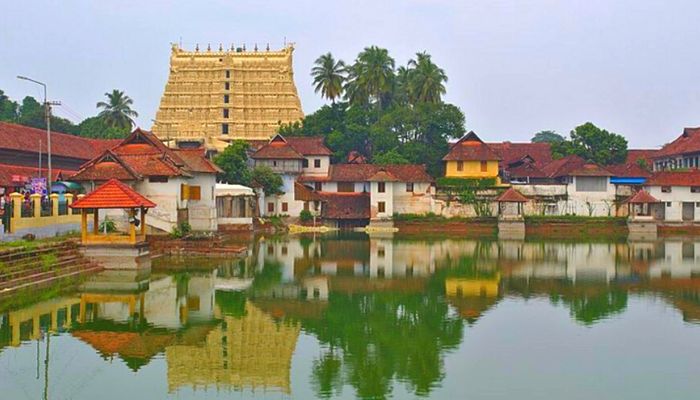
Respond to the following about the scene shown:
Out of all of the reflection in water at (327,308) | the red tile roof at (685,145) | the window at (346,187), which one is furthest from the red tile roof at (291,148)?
the red tile roof at (685,145)

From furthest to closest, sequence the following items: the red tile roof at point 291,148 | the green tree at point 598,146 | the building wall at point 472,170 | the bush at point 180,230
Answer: the green tree at point 598,146
the building wall at point 472,170
the red tile roof at point 291,148
the bush at point 180,230

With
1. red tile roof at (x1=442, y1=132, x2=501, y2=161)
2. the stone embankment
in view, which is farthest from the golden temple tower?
the stone embankment

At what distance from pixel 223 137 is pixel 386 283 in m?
44.7

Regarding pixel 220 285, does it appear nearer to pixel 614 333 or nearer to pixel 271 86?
pixel 614 333

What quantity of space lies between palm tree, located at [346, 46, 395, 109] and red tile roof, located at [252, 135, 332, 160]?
35.9 feet

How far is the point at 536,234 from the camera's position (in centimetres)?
4862

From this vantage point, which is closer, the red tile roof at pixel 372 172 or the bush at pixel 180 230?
the bush at pixel 180 230

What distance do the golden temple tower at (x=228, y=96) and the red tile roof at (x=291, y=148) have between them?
41.5 ft

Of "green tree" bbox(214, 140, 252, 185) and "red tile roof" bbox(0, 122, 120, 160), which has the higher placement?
"red tile roof" bbox(0, 122, 120, 160)

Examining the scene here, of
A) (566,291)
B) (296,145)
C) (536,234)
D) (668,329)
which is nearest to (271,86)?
(296,145)

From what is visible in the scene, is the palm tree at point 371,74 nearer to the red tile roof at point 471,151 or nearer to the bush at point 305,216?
the red tile roof at point 471,151

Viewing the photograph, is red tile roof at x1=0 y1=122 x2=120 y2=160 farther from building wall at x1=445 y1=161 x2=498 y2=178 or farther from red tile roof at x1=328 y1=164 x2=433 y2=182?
building wall at x1=445 y1=161 x2=498 y2=178

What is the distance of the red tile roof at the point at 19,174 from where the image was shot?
32.3 meters

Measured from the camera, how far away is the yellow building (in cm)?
5325
